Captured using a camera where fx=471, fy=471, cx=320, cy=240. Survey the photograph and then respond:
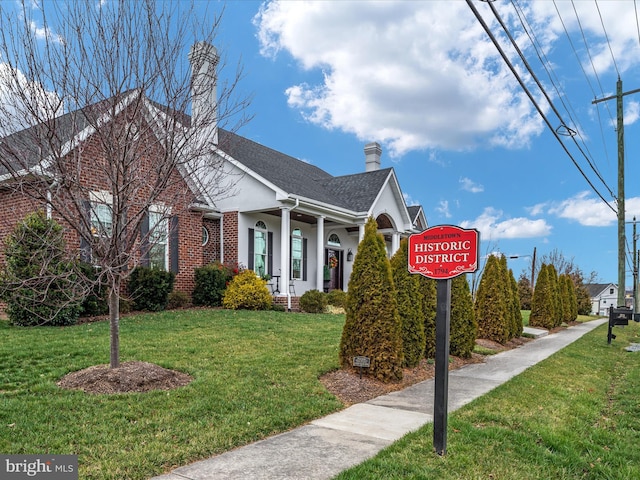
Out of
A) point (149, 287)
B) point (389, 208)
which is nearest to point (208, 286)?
point (149, 287)

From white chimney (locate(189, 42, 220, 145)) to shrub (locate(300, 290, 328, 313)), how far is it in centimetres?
875

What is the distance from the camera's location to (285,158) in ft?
70.2

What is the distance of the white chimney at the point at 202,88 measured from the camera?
617 centimetres

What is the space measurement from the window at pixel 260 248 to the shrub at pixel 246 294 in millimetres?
1783

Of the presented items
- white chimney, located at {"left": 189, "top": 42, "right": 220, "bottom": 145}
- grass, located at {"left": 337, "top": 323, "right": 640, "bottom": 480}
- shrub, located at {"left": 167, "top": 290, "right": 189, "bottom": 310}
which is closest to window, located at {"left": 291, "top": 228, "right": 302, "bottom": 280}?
shrub, located at {"left": 167, "top": 290, "right": 189, "bottom": 310}

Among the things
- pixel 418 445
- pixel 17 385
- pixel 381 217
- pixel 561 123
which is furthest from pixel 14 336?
pixel 381 217

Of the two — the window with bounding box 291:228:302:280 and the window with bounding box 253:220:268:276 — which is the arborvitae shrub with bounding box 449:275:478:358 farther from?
the window with bounding box 291:228:302:280

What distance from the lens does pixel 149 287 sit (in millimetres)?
11992

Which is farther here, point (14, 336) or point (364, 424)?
point (14, 336)

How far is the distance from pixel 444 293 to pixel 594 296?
8119 centimetres

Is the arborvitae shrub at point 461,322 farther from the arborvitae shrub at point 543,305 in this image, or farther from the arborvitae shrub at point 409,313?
the arborvitae shrub at point 543,305

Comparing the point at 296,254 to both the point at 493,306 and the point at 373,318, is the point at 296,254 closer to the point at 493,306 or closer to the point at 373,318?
the point at 493,306

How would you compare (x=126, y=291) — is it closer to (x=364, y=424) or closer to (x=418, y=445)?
(x=364, y=424)

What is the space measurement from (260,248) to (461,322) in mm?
8929
